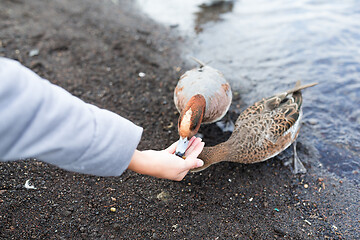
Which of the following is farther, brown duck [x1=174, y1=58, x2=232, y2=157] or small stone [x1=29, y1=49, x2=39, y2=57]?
small stone [x1=29, y1=49, x2=39, y2=57]

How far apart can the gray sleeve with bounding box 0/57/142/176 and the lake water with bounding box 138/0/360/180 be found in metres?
2.82

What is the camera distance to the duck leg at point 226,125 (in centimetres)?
384

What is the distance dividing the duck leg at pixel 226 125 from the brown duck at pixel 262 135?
0.40 metres

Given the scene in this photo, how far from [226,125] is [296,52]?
8.75 feet

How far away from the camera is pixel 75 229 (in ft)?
8.02

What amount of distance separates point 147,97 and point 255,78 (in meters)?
2.02

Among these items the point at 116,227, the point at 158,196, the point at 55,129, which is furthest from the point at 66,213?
the point at 55,129

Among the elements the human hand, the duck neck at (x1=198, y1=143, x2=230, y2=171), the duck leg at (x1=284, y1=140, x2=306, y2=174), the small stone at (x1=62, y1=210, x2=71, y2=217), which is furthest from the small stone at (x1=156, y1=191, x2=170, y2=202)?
the duck leg at (x1=284, y1=140, x2=306, y2=174)

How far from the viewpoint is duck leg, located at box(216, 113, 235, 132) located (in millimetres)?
3840

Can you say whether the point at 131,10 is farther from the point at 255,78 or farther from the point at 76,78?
the point at 255,78

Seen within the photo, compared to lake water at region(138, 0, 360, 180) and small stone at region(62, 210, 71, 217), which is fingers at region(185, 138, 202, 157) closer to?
small stone at region(62, 210, 71, 217)

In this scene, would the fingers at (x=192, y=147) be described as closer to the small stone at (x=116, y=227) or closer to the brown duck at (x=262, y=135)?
the brown duck at (x=262, y=135)

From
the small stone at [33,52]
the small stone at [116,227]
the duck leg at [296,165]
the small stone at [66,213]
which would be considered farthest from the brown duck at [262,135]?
the small stone at [33,52]

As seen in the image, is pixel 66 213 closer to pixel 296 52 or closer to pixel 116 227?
pixel 116 227
